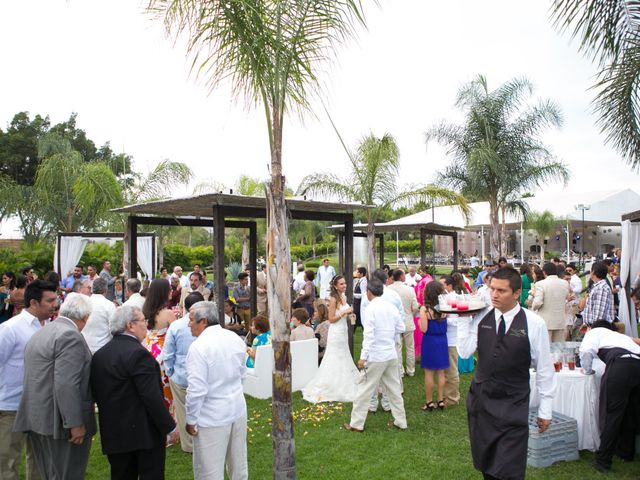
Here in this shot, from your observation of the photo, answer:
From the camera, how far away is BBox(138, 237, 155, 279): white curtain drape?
613 inches

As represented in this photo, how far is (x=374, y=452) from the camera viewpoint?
5234 millimetres

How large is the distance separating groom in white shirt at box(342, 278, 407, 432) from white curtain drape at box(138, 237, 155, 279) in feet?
37.2

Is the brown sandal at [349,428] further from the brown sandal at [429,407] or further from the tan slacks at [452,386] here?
the tan slacks at [452,386]

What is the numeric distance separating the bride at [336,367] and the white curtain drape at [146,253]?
9910 mm

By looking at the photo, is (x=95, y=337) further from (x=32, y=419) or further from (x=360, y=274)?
(x=360, y=274)

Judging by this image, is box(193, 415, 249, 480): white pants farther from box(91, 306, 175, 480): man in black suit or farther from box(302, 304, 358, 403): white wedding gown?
box(302, 304, 358, 403): white wedding gown

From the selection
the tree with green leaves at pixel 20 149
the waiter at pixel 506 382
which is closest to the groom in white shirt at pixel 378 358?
the waiter at pixel 506 382

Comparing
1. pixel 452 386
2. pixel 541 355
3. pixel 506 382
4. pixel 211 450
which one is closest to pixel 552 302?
pixel 452 386

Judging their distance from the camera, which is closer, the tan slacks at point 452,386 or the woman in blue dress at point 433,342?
the woman in blue dress at point 433,342

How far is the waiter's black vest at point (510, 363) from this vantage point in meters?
3.20

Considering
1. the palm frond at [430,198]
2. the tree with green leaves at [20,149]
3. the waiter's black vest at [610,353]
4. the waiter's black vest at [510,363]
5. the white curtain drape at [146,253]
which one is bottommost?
the waiter's black vest at [610,353]

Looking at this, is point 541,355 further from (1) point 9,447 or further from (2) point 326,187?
(2) point 326,187

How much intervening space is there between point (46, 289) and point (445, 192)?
12875 mm

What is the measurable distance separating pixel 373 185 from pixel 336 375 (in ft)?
31.3
